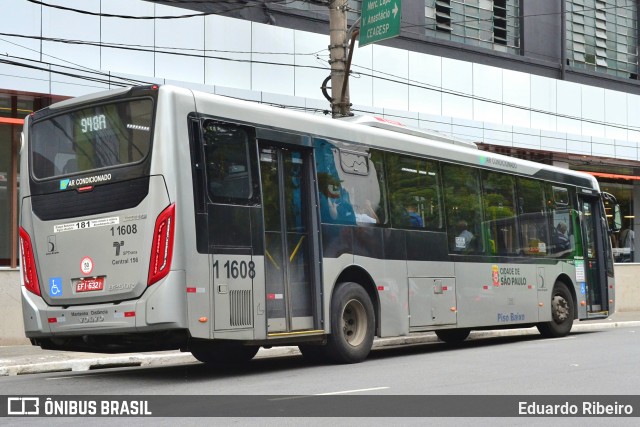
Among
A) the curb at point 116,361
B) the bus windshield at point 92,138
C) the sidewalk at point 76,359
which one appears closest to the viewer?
the bus windshield at point 92,138

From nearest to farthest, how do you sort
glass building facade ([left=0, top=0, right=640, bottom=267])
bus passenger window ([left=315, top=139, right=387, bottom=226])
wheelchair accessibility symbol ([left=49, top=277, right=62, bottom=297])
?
wheelchair accessibility symbol ([left=49, top=277, right=62, bottom=297]) → bus passenger window ([left=315, top=139, right=387, bottom=226]) → glass building facade ([left=0, top=0, right=640, bottom=267])

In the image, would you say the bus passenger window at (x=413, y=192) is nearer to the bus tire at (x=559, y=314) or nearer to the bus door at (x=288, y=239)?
the bus door at (x=288, y=239)

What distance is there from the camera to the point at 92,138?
11773mm

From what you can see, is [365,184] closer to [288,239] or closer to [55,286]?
[288,239]

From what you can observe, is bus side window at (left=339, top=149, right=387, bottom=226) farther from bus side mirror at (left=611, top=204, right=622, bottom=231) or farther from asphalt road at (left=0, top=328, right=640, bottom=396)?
bus side mirror at (left=611, top=204, right=622, bottom=231)

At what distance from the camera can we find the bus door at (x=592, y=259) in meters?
20.3

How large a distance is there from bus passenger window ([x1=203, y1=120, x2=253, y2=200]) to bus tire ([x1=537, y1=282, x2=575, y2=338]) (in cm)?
913

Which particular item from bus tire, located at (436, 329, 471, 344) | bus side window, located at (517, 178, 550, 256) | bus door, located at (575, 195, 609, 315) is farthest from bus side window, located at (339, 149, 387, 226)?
bus door, located at (575, 195, 609, 315)

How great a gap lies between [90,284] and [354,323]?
406 cm

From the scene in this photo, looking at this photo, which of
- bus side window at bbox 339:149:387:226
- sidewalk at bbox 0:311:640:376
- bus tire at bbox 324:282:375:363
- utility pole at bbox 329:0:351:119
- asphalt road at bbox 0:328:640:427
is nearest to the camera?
asphalt road at bbox 0:328:640:427

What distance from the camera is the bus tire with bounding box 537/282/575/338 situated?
758 inches

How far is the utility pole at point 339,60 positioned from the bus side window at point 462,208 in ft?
8.26

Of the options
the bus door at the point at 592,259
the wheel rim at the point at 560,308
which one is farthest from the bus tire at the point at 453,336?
the bus door at the point at 592,259
